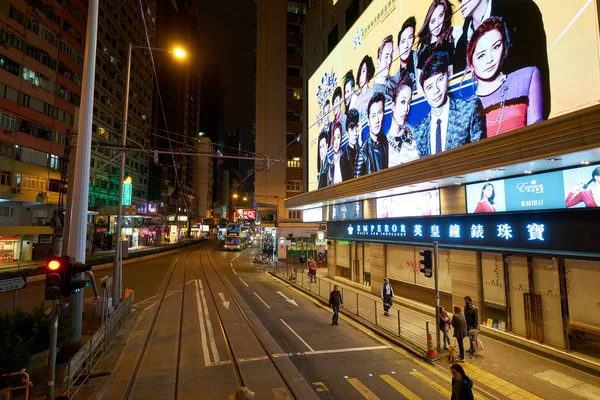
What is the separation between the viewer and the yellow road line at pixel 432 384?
7.41 m

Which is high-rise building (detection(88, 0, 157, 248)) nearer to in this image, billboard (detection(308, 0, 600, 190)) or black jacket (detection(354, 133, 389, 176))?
black jacket (detection(354, 133, 389, 176))

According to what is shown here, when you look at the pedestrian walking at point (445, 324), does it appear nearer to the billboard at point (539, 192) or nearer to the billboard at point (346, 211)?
the billboard at point (539, 192)

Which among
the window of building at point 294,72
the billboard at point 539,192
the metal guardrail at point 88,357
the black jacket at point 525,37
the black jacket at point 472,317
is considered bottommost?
the metal guardrail at point 88,357

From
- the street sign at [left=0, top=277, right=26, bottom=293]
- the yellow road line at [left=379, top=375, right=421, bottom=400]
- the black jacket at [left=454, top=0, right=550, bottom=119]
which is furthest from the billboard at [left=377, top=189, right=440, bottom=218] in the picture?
the street sign at [left=0, top=277, right=26, bottom=293]

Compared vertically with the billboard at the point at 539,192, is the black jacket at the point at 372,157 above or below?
above

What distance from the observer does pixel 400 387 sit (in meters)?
7.68

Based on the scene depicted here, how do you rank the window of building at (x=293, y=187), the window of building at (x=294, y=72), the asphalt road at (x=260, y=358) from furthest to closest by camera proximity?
1. the window of building at (x=294, y=72)
2. the window of building at (x=293, y=187)
3. the asphalt road at (x=260, y=358)

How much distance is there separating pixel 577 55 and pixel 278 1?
5040cm

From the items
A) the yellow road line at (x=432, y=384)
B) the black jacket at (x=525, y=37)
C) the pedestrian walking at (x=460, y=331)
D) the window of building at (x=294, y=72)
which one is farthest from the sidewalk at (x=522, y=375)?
the window of building at (x=294, y=72)

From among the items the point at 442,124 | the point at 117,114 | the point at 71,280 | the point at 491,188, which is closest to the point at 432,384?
the point at 491,188

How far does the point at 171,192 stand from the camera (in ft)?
267

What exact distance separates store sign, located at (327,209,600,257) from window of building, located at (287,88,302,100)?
37134 millimetres

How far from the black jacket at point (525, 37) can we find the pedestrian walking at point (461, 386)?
24.0 feet

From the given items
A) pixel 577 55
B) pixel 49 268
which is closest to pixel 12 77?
pixel 49 268
